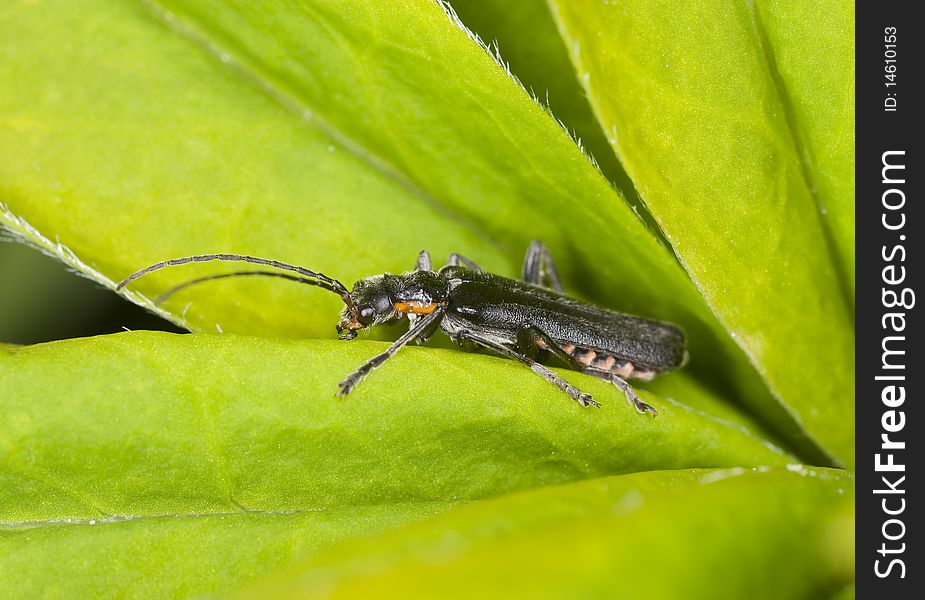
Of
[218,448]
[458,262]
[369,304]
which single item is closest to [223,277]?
[369,304]

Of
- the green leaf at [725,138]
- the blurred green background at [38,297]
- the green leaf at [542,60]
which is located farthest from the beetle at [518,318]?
the blurred green background at [38,297]

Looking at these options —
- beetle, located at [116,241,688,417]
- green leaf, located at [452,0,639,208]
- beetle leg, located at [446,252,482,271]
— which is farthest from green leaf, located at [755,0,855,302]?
beetle leg, located at [446,252,482,271]

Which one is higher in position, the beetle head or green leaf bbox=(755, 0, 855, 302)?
green leaf bbox=(755, 0, 855, 302)

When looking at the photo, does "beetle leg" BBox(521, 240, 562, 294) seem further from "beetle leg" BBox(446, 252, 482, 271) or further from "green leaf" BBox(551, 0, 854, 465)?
"green leaf" BBox(551, 0, 854, 465)

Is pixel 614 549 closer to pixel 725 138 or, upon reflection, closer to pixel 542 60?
pixel 725 138

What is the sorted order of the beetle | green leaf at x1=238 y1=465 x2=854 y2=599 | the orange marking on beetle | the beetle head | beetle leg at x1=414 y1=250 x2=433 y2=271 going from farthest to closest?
the orange marking on beetle < the beetle < the beetle head < beetle leg at x1=414 y1=250 x2=433 y2=271 < green leaf at x1=238 y1=465 x2=854 y2=599

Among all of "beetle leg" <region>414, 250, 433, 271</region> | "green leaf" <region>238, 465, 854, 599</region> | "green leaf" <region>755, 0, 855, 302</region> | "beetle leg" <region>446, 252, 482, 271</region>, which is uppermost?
"green leaf" <region>755, 0, 855, 302</region>
